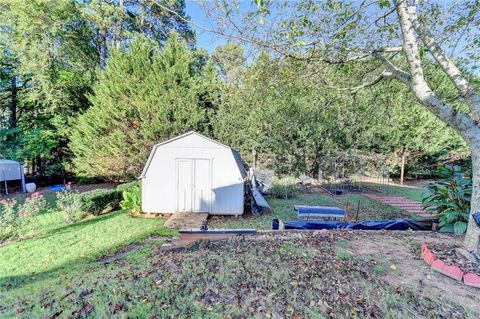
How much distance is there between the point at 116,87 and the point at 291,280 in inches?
546

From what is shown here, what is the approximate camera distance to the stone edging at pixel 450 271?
2.81 metres

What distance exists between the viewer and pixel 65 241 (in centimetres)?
632

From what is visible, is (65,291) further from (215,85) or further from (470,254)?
(215,85)

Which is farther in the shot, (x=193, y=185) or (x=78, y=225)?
(x=193, y=185)

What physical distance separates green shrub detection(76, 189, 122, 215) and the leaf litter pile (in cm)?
621

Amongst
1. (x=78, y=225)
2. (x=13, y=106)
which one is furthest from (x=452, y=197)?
(x=13, y=106)

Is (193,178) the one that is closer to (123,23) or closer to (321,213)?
(321,213)

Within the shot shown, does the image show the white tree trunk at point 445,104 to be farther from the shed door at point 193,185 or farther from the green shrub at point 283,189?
the green shrub at point 283,189

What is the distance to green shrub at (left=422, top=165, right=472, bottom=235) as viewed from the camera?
185 inches

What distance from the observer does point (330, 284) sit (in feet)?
8.89

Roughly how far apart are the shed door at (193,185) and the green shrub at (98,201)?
286 cm

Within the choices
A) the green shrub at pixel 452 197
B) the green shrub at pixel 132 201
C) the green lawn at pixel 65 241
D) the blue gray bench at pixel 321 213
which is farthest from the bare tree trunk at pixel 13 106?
the green shrub at pixel 452 197

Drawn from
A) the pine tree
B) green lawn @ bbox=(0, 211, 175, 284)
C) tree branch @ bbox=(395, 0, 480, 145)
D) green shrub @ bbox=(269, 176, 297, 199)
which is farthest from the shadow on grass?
tree branch @ bbox=(395, 0, 480, 145)

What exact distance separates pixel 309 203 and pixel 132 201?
6.87 meters
